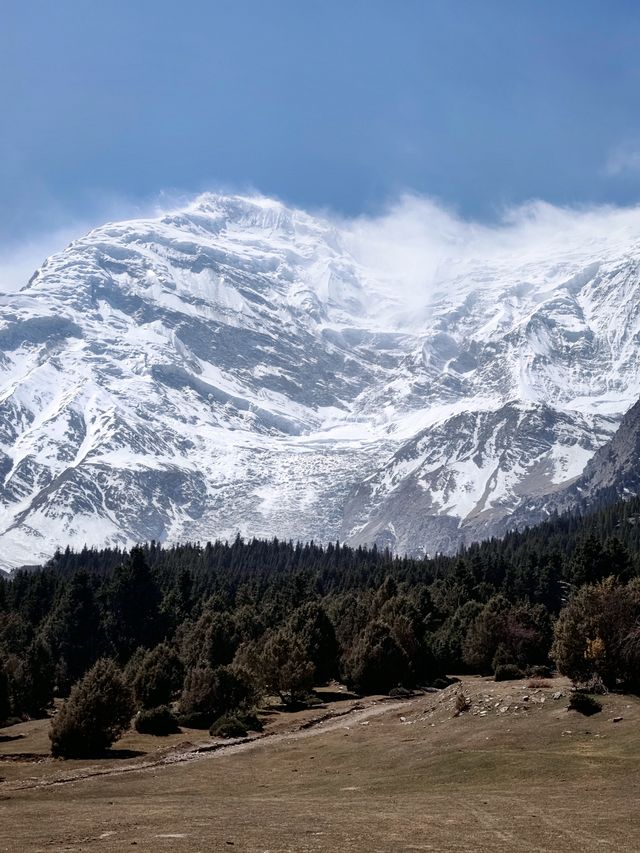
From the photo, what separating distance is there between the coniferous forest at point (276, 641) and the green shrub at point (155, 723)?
14cm

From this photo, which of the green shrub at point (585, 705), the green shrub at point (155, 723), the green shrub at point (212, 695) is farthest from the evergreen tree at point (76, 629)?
the green shrub at point (585, 705)

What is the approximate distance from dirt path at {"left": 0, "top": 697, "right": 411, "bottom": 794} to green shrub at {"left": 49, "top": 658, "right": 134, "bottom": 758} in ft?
16.3

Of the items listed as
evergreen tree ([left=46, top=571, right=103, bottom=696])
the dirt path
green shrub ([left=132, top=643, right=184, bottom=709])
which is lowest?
the dirt path

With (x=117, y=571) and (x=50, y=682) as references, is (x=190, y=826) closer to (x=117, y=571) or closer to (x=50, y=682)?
(x=50, y=682)

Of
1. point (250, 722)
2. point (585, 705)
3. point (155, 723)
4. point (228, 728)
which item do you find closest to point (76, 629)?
point (155, 723)

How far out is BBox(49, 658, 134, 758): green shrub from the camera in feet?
217

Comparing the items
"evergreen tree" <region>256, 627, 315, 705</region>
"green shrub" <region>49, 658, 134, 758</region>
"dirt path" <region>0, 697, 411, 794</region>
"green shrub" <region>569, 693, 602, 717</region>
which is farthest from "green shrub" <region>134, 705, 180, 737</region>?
"green shrub" <region>569, 693, 602, 717</region>

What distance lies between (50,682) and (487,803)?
247ft

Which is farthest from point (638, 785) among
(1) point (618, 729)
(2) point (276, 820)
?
(2) point (276, 820)

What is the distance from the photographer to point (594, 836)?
111 feet

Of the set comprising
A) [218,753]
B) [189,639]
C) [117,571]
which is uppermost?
[117,571]

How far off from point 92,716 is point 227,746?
10790 mm

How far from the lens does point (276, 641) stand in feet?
314

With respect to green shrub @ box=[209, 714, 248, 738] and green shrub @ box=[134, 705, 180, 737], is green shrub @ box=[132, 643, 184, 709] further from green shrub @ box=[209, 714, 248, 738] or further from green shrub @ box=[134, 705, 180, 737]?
green shrub @ box=[209, 714, 248, 738]
